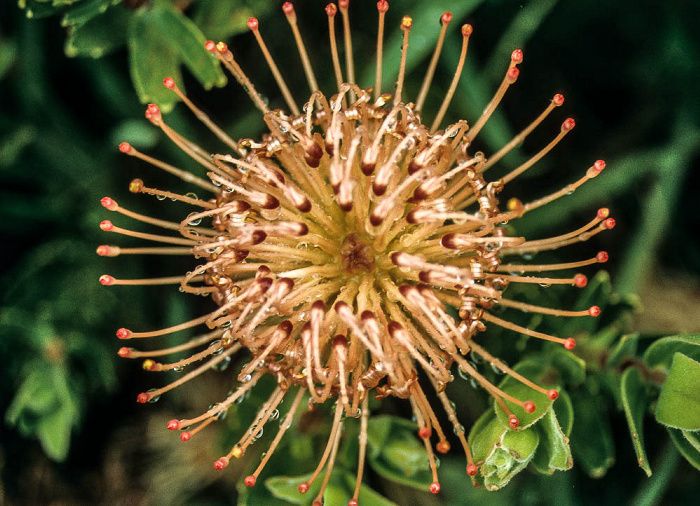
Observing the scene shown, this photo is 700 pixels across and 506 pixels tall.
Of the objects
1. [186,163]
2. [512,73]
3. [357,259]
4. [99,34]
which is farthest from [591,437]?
[99,34]

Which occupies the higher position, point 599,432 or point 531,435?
point 531,435

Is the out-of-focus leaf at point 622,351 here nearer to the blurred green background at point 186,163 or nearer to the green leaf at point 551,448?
the green leaf at point 551,448

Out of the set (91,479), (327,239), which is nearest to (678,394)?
(327,239)

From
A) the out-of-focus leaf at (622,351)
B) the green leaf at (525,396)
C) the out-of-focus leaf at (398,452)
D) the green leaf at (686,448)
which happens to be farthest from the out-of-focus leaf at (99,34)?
the green leaf at (686,448)

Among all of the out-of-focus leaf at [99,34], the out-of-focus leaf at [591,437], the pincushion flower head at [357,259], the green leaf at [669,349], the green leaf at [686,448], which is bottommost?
the green leaf at [686,448]

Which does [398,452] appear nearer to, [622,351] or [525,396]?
[525,396]

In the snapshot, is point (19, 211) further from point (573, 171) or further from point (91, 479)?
point (573, 171)
